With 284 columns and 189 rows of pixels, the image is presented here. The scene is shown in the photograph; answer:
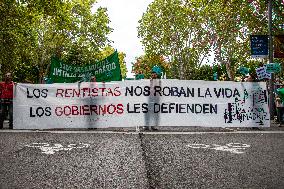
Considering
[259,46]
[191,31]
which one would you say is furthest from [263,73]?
[191,31]

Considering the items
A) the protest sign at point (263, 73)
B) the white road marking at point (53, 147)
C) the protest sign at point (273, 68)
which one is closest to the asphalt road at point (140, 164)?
the white road marking at point (53, 147)

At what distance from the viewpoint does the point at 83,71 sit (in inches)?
653

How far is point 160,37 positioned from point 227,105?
37.7m

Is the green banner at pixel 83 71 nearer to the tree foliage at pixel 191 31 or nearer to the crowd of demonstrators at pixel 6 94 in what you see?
the crowd of demonstrators at pixel 6 94

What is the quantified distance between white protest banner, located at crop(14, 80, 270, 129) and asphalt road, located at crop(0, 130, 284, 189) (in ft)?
11.9

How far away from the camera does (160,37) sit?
49656 mm

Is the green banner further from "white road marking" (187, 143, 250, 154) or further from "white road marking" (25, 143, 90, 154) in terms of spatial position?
"white road marking" (187, 143, 250, 154)

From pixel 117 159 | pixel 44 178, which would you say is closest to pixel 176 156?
pixel 117 159

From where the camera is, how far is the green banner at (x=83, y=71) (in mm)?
15959

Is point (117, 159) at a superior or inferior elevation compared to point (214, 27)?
inferior

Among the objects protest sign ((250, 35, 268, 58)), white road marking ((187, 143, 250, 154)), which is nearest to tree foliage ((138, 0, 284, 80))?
protest sign ((250, 35, 268, 58))

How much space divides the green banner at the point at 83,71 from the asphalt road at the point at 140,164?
765cm

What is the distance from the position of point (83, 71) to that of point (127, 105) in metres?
4.89

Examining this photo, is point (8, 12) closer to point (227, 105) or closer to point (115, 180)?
point (227, 105)
